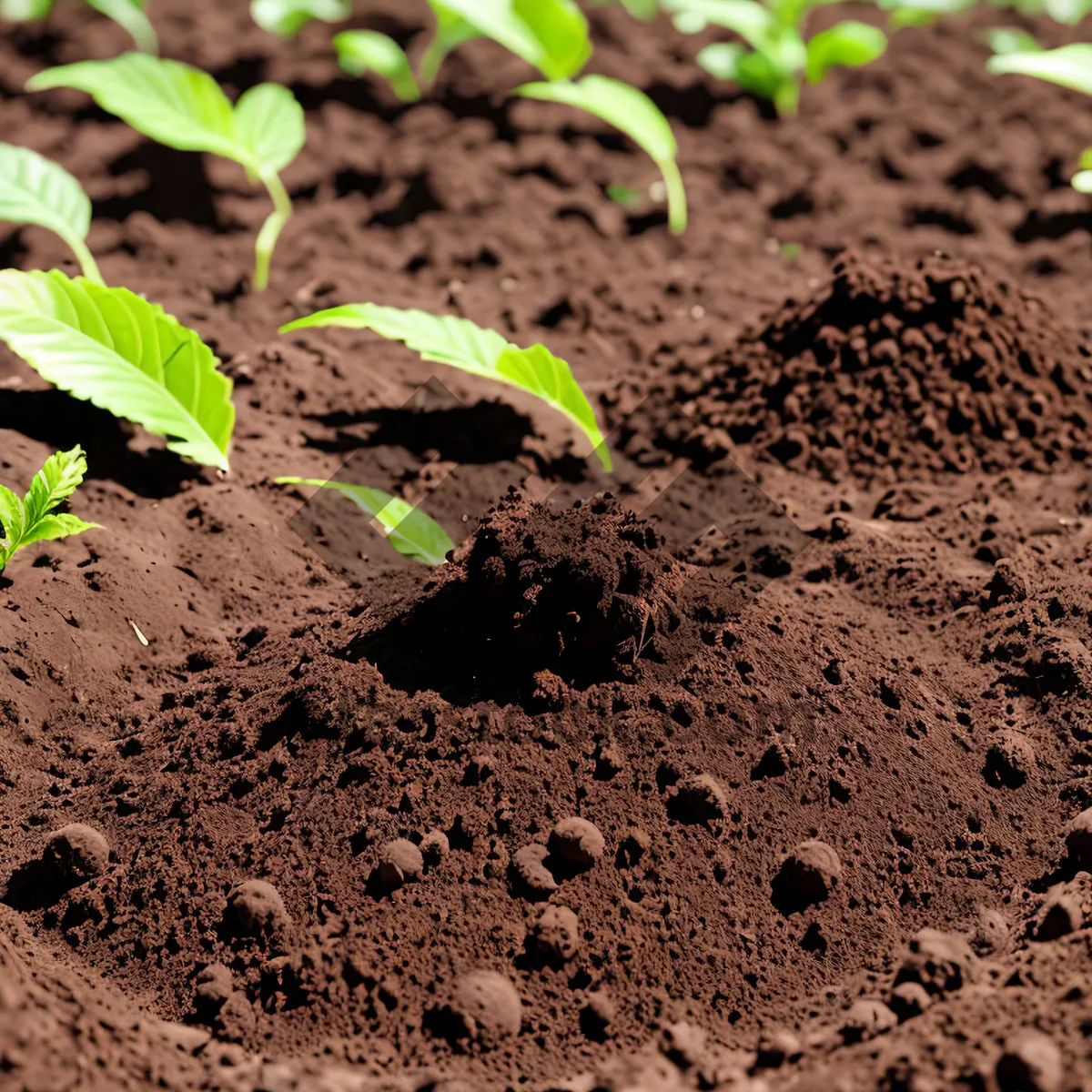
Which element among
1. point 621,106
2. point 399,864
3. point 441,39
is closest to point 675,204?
point 621,106

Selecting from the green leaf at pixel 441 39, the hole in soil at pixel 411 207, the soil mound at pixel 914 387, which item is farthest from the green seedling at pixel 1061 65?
the green leaf at pixel 441 39

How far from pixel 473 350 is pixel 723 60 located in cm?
265

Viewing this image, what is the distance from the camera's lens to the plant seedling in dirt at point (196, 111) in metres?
3.62

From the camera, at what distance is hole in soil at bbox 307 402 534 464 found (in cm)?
327

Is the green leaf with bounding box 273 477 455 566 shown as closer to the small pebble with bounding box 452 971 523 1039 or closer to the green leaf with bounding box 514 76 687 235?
the small pebble with bounding box 452 971 523 1039

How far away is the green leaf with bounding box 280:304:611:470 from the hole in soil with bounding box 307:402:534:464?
287 mm

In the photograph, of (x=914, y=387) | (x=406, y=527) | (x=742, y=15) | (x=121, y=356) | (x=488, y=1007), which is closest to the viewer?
(x=488, y=1007)

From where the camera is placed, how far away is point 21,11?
5.11m

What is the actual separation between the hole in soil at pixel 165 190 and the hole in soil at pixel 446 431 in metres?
1.27

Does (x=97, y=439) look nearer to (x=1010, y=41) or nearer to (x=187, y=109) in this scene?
(x=187, y=109)

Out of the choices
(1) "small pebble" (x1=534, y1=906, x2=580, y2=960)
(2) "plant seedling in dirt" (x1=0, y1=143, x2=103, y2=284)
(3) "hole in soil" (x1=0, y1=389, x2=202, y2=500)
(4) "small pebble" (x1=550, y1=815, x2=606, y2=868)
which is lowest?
(3) "hole in soil" (x1=0, y1=389, x2=202, y2=500)

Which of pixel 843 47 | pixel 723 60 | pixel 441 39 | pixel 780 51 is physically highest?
pixel 843 47

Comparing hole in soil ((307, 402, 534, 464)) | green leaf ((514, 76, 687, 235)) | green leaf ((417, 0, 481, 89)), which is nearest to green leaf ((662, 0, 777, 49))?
green leaf ((514, 76, 687, 235))

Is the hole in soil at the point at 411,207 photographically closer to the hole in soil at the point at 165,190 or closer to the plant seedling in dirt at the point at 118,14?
the hole in soil at the point at 165,190
